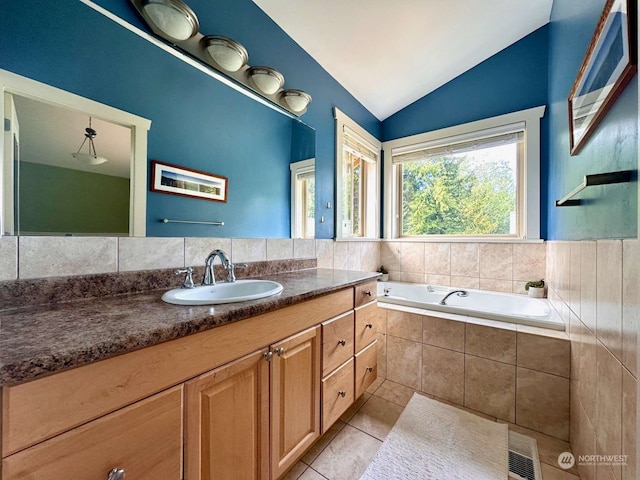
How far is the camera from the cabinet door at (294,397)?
3.17 ft

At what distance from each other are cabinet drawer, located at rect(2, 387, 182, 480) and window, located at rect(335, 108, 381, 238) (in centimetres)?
176

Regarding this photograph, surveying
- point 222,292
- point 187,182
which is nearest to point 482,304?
point 222,292

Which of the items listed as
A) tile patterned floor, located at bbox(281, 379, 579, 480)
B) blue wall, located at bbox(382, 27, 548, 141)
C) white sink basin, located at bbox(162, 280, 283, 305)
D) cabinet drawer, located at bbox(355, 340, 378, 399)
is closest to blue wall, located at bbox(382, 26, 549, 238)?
blue wall, located at bbox(382, 27, 548, 141)

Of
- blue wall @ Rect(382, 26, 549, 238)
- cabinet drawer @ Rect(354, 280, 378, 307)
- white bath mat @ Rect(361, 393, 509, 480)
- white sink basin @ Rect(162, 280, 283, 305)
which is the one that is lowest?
white bath mat @ Rect(361, 393, 509, 480)

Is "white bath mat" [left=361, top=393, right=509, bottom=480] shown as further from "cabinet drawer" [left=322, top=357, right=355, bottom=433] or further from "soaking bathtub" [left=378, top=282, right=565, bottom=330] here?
"soaking bathtub" [left=378, top=282, right=565, bottom=330]

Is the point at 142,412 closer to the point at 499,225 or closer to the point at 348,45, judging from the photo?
the point at 348,45

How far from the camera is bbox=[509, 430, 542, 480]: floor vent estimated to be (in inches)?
47.0

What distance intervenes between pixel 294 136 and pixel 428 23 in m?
1.26

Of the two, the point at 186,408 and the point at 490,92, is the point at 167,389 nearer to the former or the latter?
the point at 186,408

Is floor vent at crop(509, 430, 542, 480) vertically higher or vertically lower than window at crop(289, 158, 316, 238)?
lower

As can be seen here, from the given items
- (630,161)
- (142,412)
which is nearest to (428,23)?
(630,161)

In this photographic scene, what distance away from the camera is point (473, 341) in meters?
1.65

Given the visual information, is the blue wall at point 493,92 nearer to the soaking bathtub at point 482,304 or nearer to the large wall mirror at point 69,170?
the soaking bathtub at point 482,304

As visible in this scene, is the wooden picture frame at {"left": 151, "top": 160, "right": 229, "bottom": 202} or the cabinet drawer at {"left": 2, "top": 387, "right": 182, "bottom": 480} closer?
the cabinet drawer at {"left": 2, "top": 387, "right": 182, "bottom": 480}
